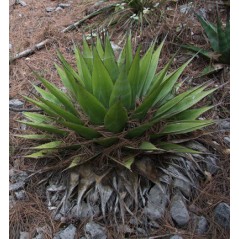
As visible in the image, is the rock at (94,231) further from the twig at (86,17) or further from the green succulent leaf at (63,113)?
the twig at (86,17)

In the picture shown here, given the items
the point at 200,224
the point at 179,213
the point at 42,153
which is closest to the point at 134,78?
the point at 42,153

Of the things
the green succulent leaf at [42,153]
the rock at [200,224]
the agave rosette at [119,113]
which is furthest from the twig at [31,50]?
the rock at [200,224]


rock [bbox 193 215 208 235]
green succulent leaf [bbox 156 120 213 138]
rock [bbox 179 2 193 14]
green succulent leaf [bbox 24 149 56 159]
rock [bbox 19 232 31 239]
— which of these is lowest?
rock [bbox 193 215 208 235]

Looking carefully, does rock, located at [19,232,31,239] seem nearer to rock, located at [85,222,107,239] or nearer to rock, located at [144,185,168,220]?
rock, located at [85,222,107,239]

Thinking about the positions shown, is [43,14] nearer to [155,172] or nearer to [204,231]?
[155,172]

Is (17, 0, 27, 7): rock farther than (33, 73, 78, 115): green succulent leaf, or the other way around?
(17, 0, 27, 7): rock

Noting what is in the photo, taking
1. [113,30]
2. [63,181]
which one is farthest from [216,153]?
[113,30]

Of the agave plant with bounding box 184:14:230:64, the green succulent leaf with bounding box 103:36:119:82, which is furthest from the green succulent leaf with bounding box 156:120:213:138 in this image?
the agave plant with bounding box 184:14:230:64
